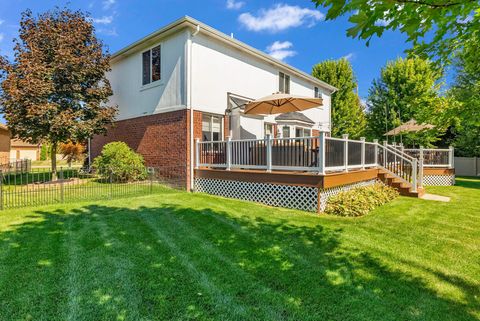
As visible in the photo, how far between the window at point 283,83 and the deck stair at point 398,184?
7.02m

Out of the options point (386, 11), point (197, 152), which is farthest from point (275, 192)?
point (386, 11)

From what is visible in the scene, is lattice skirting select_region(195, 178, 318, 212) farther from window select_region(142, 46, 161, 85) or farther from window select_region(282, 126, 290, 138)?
window select_region(282, 126, 290, 138)

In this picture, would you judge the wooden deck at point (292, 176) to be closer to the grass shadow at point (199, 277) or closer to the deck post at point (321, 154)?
the deck post at point (321, 154)

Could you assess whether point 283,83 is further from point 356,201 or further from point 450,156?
point 450,156

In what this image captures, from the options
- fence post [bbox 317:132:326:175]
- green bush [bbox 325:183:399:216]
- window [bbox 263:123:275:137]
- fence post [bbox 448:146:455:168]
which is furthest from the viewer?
window [bbox 263:123:275:137]

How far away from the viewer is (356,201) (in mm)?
8188

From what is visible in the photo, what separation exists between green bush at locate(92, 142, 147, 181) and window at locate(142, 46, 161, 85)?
3357 mm

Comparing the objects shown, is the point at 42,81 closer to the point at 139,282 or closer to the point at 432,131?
the point at 139,282

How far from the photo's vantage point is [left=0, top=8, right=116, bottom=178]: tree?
35.5ft

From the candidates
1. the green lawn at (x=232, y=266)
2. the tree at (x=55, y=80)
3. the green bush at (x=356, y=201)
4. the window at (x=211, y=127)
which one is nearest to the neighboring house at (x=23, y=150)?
the tree at (x=55, y=80)

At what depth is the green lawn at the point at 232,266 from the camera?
124 inches

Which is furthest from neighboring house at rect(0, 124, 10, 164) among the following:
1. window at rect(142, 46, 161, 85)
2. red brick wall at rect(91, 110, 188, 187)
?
window at rect(142, 46, 161, 85)

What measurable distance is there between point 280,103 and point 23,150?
46.9 m

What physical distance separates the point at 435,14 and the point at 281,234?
14.9 ft
